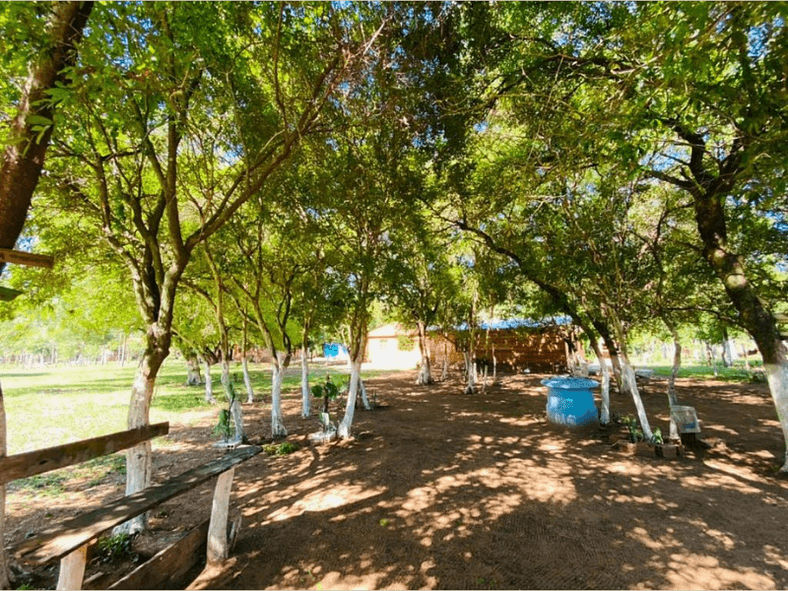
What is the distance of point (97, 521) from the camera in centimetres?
290

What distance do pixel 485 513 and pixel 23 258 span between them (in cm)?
597

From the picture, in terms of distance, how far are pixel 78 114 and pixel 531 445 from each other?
10.6m

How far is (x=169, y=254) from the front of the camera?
346 inches

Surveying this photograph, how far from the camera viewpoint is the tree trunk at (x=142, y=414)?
15.8ft

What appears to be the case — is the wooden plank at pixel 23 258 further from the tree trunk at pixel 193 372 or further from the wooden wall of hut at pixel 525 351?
the tree trunk at pixel 193 372

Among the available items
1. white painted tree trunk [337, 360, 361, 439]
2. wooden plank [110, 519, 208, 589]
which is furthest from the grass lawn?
wooden plank [110, 519, 208, 589]

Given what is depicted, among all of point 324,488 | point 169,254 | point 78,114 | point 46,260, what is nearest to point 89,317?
point 169,254

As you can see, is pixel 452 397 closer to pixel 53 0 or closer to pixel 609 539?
pixel 609 539

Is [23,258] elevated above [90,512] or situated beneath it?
elevated above

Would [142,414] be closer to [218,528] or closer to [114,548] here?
[114,548]

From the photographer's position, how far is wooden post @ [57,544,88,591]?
2.73 metres

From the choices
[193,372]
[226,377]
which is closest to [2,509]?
[226,377]

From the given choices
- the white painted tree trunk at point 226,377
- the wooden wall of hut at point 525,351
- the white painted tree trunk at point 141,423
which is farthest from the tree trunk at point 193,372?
the white painted tree trunk at point 141,423

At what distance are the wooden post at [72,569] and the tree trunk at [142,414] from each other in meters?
2.16
